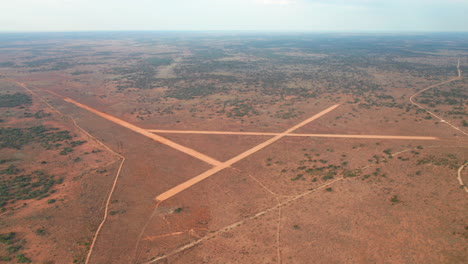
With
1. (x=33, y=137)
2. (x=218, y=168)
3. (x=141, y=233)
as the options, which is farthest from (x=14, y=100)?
(x=141, y=233)

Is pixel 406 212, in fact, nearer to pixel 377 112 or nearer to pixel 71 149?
pixel 377 112

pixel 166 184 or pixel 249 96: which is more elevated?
pixel 249 96

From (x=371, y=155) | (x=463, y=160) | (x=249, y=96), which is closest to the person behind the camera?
(x=463, y=160)

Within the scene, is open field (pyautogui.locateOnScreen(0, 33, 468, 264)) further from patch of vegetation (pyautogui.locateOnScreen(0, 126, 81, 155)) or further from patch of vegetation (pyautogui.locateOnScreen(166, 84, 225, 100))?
patch of vegetation (pyautogui.locateOnScreen(166, 84, 225, 100))

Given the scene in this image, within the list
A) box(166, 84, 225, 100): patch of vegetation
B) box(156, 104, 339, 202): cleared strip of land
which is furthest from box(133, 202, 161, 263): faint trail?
box(166, 84, 225, 100): patch of vegetation

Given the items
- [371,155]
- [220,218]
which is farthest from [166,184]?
[371,155]

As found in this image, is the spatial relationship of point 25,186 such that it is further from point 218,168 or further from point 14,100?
point 14,100
